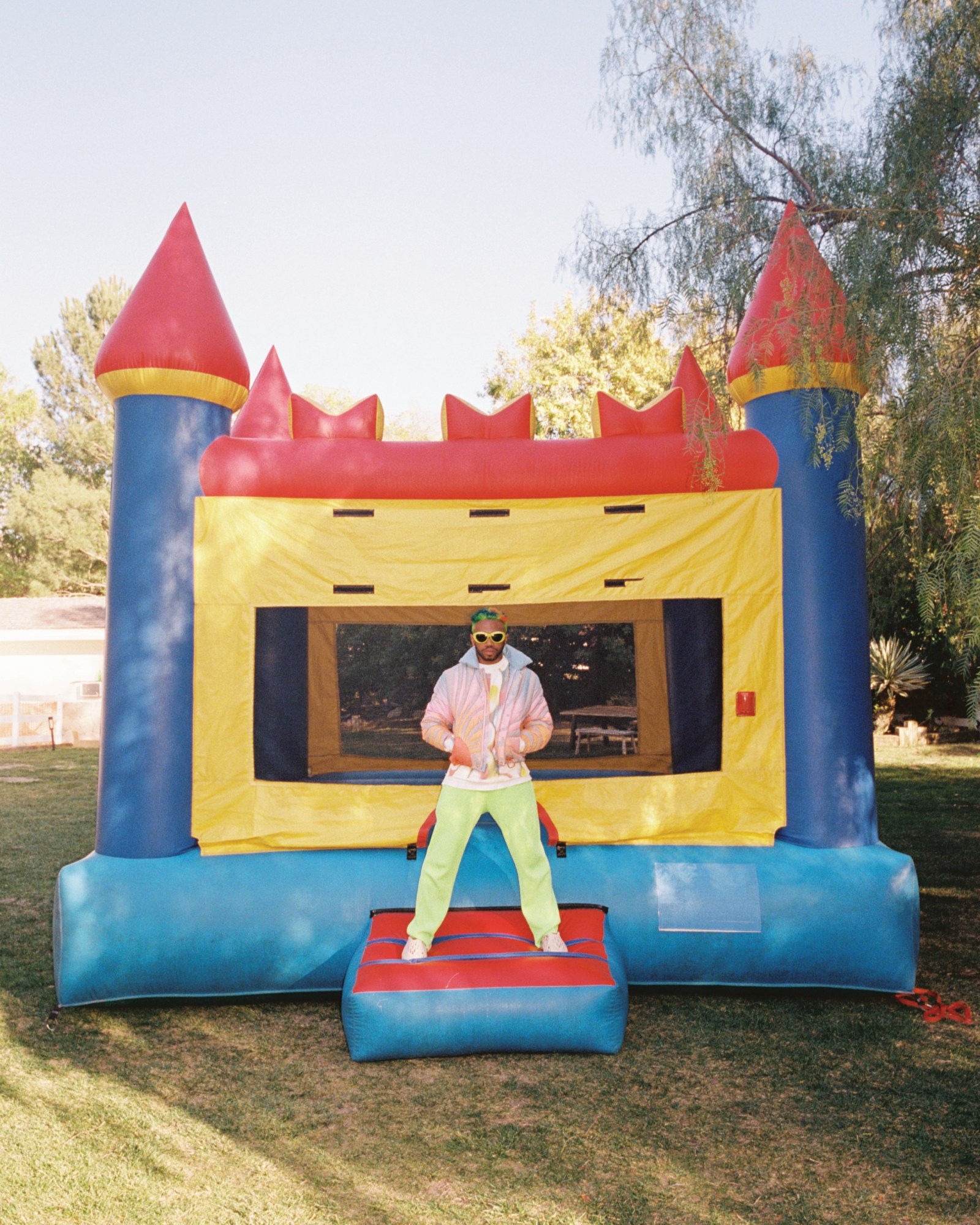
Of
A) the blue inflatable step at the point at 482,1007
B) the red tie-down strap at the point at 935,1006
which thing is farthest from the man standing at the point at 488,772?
the red tie-down strap at the point at 935,1006

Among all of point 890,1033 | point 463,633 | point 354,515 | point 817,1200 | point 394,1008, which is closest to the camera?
point 817,1200

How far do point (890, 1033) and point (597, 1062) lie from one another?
3.79 feet

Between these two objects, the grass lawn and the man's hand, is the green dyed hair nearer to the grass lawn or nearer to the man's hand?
the man's hand

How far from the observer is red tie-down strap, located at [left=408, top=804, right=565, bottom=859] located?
4254 mm

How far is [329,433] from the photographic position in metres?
4.53

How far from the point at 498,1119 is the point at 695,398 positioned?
3.04m

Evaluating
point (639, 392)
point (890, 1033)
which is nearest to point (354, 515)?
point (890, 1033)

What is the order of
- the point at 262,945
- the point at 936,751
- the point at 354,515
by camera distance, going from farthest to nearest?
the point at 936,751
the point at 354,515
the point at 262,945

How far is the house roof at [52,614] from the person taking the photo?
61.5ft

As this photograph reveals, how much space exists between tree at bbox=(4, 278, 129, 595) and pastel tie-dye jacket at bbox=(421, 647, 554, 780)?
22.1 metres

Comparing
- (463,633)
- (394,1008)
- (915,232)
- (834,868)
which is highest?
(915,232)

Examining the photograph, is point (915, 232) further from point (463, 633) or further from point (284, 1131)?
point (284, 1131)

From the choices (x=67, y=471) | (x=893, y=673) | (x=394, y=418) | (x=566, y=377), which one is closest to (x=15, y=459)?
(x=67, y=471)

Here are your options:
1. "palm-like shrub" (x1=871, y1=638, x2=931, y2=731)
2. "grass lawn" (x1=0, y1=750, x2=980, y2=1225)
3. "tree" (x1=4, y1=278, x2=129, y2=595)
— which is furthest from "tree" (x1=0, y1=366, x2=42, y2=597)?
"grass lawn" (x1=0, y1=750, x2=980, y2=1225)
